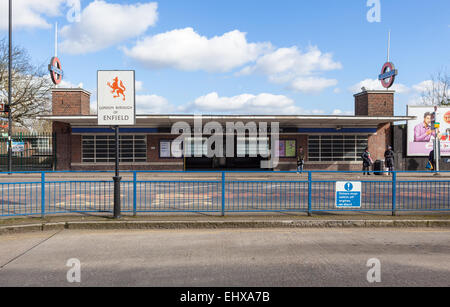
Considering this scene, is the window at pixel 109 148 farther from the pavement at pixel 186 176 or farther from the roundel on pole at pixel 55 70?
the pavement at pixel 186 176

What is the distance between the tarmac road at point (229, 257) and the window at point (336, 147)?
16.8 metres

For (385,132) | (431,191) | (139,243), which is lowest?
(139,243)

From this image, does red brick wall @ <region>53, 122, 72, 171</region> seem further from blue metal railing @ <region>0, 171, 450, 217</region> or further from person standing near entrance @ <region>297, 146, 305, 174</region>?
person standing near entrance @ <region>297, 146, 305, 174</region>

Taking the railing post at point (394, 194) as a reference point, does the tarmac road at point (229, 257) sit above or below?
below

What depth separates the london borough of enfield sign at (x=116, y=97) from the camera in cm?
752

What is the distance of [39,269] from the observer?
4.64 meters

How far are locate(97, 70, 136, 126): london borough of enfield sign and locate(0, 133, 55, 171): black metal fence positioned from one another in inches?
690

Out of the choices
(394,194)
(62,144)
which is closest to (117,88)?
(394,194)

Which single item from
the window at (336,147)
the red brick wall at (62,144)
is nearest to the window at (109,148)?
the red brick wall at (62,144)

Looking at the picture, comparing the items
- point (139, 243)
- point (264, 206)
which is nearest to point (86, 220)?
point (139, 243)

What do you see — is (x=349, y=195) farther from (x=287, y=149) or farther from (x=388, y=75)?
(x=388, y=75)

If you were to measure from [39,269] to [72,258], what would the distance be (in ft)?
1.88

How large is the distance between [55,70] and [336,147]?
21212 millimetres
